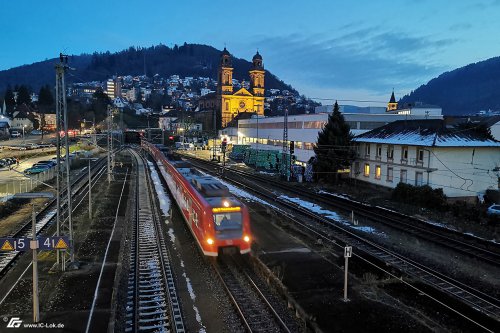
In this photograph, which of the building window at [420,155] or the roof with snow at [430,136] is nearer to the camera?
the roof with snow at [430,136]

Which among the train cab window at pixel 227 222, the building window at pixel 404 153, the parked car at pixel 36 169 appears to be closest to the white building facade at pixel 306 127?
the building window at pixel 404 153

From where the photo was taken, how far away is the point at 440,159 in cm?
3588

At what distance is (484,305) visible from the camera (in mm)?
13562

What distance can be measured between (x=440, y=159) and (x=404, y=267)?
2211 centimetres

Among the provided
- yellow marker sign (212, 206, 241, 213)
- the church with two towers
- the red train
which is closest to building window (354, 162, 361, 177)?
the red train

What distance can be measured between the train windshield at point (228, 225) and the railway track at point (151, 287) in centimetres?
266

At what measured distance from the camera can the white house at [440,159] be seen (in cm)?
3588

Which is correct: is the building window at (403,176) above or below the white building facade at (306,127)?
below

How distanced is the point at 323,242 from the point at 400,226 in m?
7.02

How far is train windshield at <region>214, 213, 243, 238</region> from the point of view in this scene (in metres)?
16.7

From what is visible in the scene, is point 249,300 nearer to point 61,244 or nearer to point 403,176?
point 61,244

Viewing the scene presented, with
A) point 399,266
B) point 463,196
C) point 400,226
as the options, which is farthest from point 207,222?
point 463,196

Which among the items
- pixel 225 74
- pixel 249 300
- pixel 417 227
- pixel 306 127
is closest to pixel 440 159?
pixel 417 227

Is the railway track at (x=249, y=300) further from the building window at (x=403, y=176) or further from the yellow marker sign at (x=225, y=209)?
the building window at (x=403, y=176)
